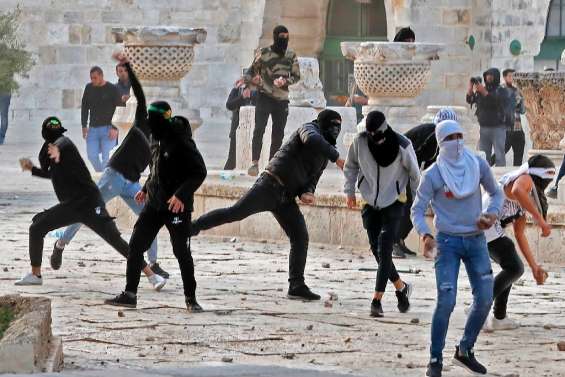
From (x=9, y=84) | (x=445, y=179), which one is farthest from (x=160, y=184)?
(x=9, y=84)

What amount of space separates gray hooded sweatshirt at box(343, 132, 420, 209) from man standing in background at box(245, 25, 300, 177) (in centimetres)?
698

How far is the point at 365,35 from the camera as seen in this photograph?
35938 mm

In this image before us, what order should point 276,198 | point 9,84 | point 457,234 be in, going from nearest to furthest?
point 457,234
point 276,198
point 9,84

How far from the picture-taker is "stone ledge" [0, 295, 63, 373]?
10031mm

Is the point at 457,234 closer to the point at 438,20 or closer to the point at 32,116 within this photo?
the point at 438,20

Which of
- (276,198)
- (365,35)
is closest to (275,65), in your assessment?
(276,198)

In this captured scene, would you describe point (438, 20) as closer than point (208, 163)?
No

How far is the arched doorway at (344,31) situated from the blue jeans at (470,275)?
80.7 feet

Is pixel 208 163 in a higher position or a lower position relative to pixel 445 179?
lower

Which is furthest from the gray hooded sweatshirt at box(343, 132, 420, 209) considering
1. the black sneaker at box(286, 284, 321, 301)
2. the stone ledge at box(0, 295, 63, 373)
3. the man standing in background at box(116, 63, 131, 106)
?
the man standing in background at box(116, 63, 131, 106)

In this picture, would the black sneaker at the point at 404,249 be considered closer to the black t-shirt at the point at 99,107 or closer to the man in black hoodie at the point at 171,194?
the man in black hoodie at the point at 171,194

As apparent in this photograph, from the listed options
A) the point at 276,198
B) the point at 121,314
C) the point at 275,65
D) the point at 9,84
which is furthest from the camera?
the point at 9,84

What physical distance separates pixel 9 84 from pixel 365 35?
428 inches

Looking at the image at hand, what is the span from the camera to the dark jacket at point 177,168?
13.3 m
